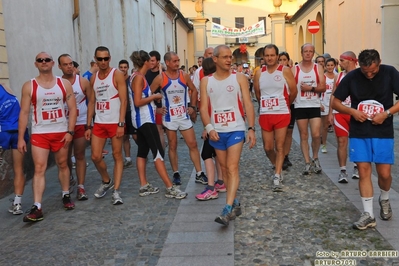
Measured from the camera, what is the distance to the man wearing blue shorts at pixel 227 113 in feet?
16.4

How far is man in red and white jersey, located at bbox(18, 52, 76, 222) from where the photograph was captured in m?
5.47

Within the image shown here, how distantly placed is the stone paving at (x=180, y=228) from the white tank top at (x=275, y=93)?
114cm

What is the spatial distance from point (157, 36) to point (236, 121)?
21113 mm

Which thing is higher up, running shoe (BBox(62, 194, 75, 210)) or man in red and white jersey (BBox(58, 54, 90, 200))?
man in red and white jersey (BBox(58, 54, 90, 200))

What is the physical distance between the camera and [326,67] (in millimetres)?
9359

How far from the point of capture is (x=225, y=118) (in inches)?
202

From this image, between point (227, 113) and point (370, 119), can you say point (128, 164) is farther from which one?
point (370, 119)

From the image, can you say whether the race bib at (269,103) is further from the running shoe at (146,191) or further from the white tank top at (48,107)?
the white tank top at (48,107)

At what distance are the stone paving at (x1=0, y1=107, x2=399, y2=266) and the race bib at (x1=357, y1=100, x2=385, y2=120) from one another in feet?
3.92

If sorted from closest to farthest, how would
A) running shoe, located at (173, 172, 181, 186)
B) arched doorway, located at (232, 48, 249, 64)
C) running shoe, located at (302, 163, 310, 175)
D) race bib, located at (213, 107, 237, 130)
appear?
race bib, located at (213, 107, 237, 130)
running shoe, located at (173, 172, 181, 186)
running shoe, located at (302, 163, 310, 175)
arched doorway, located at (232, 48, 249, 64)

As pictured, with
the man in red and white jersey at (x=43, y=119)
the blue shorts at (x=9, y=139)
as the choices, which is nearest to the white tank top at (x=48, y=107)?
the man in red and white jersey at (x=43, y=119)

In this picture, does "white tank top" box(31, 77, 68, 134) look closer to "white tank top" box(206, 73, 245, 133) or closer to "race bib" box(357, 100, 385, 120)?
"white tank top" box(206, 73, 245, 133)

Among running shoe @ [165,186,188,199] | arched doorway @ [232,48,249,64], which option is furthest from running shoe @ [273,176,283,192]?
arched doorway @ [232,48,249,64]

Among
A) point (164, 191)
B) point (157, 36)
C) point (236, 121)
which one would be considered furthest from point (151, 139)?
point (157, 36)
